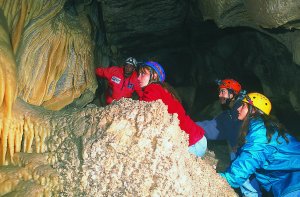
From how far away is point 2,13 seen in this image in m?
3.65

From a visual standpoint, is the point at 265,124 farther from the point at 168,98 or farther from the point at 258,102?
the point at 168,98

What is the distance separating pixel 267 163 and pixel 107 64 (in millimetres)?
3471

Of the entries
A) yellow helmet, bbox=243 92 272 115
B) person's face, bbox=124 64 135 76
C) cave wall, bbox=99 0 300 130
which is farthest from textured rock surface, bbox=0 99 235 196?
cave wall, bbox=99 0 300 130

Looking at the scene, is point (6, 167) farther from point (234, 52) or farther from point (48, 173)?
point (234, 52)

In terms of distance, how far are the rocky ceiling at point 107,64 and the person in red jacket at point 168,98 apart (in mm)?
512

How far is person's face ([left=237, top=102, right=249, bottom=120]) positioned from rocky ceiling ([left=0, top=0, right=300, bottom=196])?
0.87 meters

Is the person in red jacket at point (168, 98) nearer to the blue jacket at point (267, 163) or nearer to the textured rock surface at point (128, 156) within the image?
the blue jacket at point (267, 163)

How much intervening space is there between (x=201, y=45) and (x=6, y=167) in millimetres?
5406

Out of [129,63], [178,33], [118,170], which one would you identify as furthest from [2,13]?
[178,33]

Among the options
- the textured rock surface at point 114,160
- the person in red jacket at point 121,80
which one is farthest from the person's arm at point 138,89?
the textured rock surface at point 114,160

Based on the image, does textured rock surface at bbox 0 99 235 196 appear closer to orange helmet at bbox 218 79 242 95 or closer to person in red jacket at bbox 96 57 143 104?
orange helmet at bbox 218 79 242 95

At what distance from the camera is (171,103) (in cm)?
336

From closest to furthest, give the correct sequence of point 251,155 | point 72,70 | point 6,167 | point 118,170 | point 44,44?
point 118,170 → point 6,167 → point 251,155 → point 44,44 → point 72,70

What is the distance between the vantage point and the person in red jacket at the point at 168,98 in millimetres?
3357
